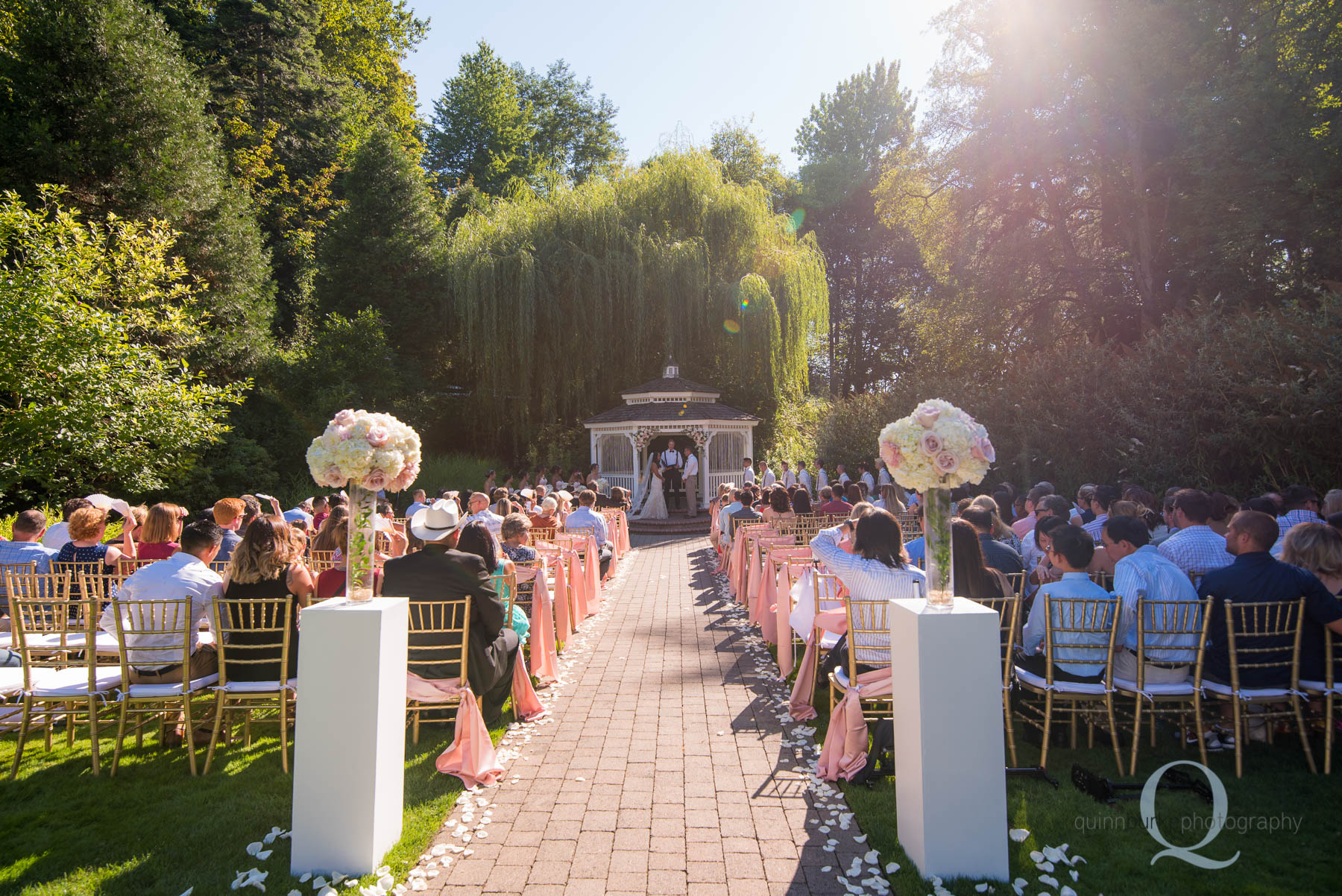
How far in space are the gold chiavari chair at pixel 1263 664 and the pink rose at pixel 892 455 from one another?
216 cm

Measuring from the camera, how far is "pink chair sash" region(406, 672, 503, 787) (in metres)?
4.44

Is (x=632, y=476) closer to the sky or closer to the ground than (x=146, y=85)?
closer to the ground

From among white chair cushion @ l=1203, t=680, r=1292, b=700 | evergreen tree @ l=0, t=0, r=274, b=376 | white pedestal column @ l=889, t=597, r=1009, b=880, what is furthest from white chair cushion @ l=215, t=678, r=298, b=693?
evergreen tree @ l=0, t=0, r=274, b=376

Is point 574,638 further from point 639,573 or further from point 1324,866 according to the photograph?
point 1324,866

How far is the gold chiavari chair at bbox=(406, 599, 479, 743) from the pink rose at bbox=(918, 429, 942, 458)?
2.93 m

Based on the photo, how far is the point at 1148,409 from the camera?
1284 centimetres

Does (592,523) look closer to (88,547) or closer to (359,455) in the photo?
(88,547)

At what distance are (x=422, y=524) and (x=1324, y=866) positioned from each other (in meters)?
5.22

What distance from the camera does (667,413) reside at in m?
21.0

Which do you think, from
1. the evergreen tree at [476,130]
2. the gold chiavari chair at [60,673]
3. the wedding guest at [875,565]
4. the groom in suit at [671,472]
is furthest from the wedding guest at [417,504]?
the evergreen tree at [476,130]

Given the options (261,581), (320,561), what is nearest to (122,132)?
(320,561)

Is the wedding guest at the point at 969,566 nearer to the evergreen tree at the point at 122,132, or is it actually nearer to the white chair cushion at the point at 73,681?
the white chair cushion at the point at 73,681

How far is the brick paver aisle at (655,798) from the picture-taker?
342 cm

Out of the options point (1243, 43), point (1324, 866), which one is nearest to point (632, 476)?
point (1243, 43)
